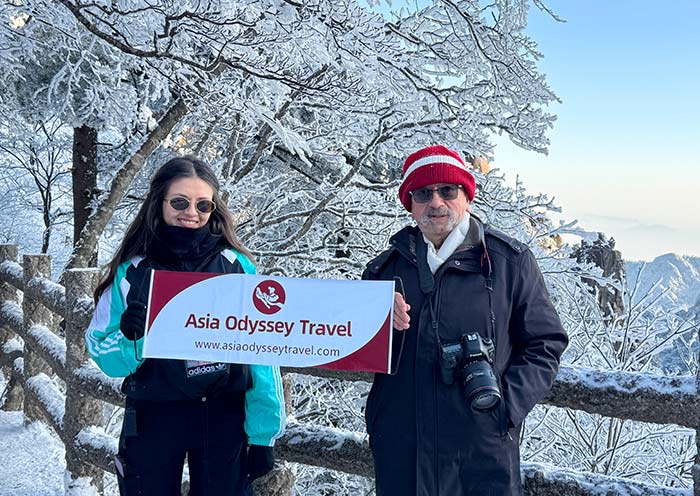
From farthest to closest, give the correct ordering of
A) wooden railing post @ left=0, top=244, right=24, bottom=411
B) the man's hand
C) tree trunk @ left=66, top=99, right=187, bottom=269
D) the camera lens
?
tree trunk @ left=66, top=99, right=187, bottom=269, wooden railing post @ left=0, top=244, right=24, bottom=411, the man's hand, the camera lens

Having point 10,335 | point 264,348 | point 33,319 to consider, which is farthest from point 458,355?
point 10,335

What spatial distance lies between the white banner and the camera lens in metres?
0.53

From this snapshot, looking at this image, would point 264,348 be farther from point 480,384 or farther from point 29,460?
point 29,460

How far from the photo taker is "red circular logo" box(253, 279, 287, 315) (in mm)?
2283

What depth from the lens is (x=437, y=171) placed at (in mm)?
2072

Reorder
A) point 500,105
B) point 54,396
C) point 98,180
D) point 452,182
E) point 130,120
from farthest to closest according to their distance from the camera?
point 98,180, point 130,120, point 500,105, point 54,396, point 452,182

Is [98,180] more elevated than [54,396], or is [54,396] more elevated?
[98,180]

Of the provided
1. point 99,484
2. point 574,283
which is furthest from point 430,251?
point 574,283

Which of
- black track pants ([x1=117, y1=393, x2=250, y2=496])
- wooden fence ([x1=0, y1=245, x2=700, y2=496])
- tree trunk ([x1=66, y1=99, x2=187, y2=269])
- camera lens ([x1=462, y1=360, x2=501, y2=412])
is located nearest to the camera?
camera lens ([x1=462, y1=360, x2=501, y2=412])

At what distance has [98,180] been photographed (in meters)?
9.38

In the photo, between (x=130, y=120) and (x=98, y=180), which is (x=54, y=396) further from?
(x=98, y=180)

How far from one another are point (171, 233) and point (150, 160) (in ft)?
25.4

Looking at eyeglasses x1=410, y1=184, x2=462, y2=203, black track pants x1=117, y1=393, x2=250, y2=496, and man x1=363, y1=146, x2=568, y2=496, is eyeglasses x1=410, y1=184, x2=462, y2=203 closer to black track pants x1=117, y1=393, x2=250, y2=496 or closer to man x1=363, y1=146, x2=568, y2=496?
man x1=363, y1=146, x2=568, y2=496

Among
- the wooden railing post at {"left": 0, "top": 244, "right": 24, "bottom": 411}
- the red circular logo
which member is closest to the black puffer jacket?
the red circular logo
